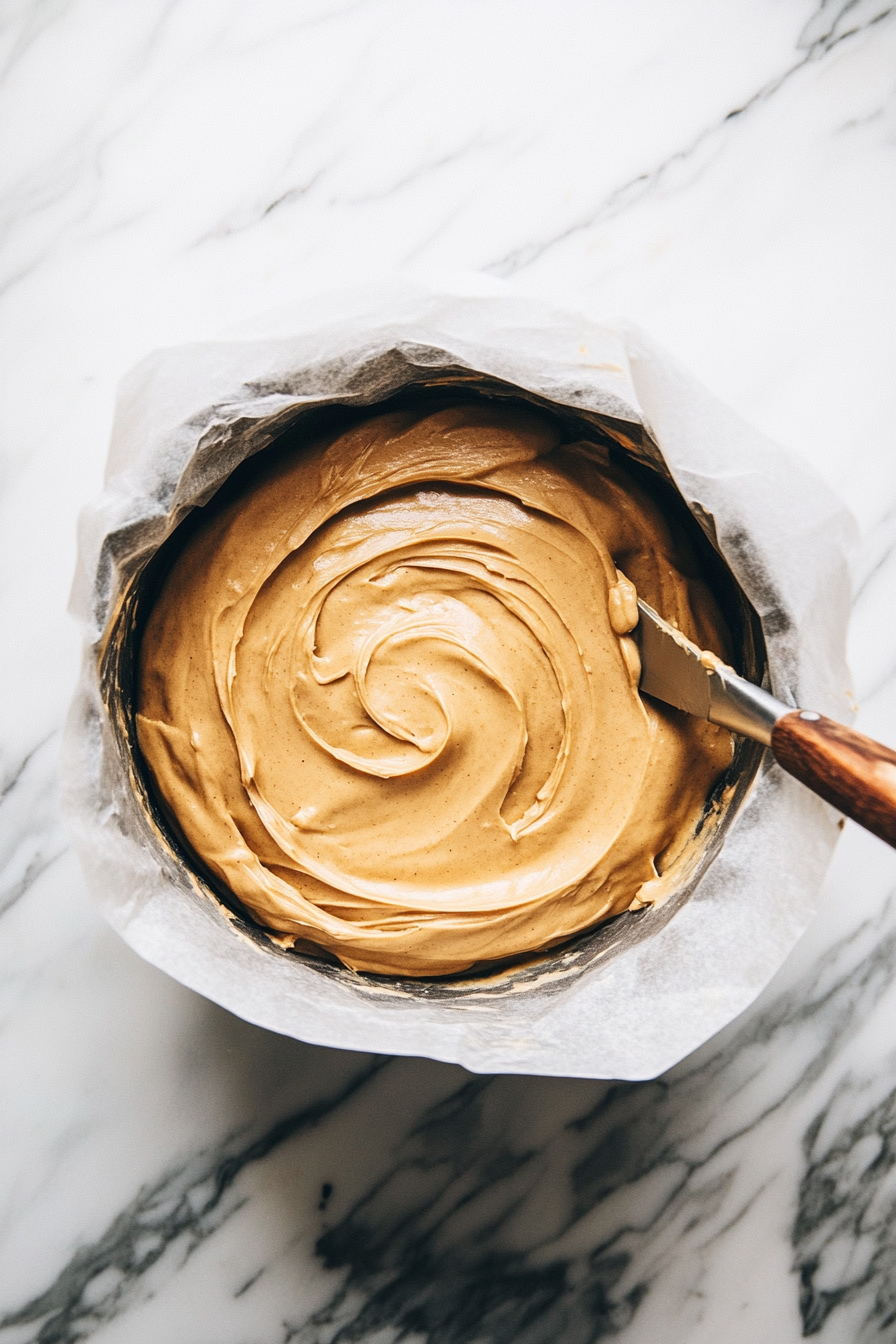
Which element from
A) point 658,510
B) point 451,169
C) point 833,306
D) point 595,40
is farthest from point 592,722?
point 595,40

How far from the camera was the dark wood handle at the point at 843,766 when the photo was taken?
3.58 ft

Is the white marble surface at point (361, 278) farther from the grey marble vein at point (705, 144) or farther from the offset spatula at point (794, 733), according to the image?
the offset spatula at point (794, 733)

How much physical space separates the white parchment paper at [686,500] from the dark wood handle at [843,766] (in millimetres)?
192

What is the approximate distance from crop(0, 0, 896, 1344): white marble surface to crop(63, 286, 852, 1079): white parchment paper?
0.34 m

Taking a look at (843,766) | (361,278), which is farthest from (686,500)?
(361,278)

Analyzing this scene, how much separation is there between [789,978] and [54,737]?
130cm

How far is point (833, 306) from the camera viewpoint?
1.71 meters

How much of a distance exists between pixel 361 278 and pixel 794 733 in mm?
1055

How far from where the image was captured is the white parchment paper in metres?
1.33

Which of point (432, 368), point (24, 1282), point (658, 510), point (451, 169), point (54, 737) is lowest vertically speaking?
point (24, 1282)

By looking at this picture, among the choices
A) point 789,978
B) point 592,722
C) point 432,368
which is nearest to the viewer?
point 432,368

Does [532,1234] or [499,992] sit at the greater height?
[499,992]

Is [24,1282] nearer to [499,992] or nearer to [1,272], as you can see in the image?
[499,992]

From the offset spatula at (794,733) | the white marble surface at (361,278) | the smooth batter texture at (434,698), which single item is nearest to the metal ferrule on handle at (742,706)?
the offset spatula at (794,733)
